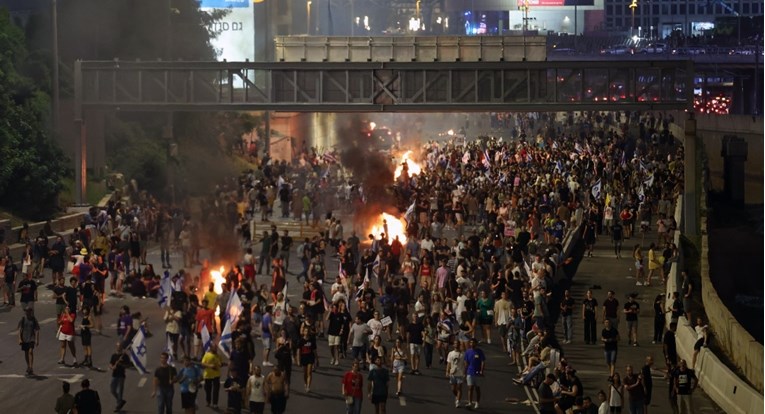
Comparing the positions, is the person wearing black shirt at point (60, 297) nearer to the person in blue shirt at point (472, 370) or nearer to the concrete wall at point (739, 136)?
the person in blue shirt at point (472, 370)

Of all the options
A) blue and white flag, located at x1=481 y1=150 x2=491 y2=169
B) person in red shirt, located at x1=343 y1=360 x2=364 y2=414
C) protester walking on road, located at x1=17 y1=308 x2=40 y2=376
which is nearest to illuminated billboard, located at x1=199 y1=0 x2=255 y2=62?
blue and white flag, located at x1=481 y1=150 x2=491 y2=169

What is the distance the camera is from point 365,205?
158 ft

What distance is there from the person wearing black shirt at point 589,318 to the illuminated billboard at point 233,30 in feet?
196

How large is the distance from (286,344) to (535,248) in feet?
46.6

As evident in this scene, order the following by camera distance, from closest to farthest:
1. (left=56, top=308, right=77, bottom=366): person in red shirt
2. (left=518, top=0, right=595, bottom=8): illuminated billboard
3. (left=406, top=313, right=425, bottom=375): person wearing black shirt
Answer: (left=56, top=308, right=77, bottom=366): person in red shirt, (left=406, top=313, right=425, bottom=375): person wearing black shirt, (left=518, top=0, right=595, bottom=8): illuminated billboard

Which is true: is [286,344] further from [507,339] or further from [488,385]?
[507,339]

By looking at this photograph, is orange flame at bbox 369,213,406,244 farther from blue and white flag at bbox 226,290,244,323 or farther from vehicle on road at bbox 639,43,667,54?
vehicle on road at bbox 639,43,667,54

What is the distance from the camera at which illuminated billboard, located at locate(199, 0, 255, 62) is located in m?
86.6

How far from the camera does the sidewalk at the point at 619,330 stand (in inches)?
967

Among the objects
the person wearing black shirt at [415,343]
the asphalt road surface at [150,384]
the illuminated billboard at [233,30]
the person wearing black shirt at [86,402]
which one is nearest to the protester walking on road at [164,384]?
the asphalt road surface at [150,384]

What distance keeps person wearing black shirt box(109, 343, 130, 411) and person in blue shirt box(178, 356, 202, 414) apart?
1.04 m

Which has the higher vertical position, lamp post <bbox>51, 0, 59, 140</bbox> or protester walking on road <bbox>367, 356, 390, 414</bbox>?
lamp post <bbox>51, 0, 59, 140</bbox>

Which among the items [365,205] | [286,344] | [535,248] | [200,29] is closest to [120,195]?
[365,205]

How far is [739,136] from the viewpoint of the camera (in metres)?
85.5
